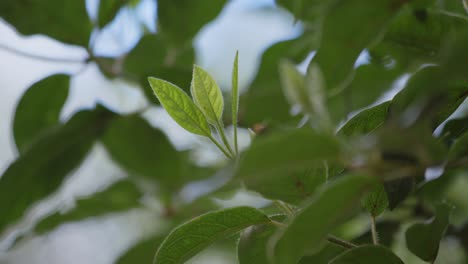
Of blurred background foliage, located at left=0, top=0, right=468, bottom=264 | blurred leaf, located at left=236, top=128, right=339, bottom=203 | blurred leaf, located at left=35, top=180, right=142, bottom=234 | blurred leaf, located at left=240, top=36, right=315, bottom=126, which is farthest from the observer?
blurred leaf, located at left=35, top=180, right=142, bottom=234

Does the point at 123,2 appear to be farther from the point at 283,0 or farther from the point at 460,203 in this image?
the point at 460,203

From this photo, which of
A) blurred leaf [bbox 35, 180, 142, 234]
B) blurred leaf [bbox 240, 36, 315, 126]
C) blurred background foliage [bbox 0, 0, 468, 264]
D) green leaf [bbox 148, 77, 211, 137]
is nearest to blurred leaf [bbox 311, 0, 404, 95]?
blurred background foliage [bbox 0, 0, 468, 264]

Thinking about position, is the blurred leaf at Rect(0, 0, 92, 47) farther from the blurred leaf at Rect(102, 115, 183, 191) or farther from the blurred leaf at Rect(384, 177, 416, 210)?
the blurred leaf at Rect(384, 177, 416, 210)

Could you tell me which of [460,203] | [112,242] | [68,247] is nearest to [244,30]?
[112,242]

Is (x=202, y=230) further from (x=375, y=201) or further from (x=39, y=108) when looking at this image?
(x=39, y=108)

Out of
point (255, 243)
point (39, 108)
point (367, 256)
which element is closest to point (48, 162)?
point (39, 108)

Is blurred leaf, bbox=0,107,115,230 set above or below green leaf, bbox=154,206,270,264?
below

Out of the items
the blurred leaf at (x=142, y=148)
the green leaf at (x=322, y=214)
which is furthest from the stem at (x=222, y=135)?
the blurred leaf at (x=142, y=148)
